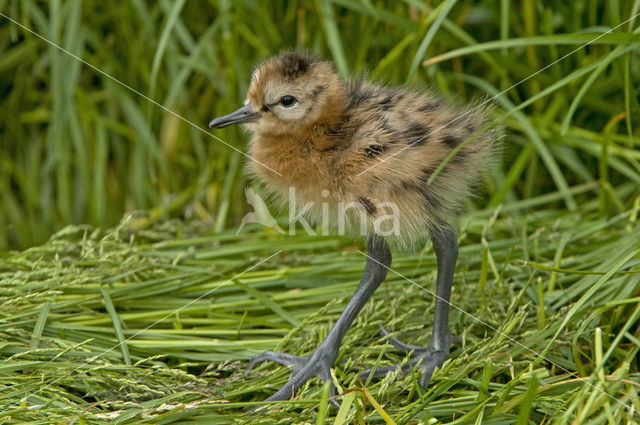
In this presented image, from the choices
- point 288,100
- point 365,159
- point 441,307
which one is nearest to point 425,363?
point 441,307

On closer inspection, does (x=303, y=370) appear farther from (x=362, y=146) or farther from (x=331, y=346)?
(x=362, y=146)

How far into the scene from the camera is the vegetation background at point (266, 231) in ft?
4.84

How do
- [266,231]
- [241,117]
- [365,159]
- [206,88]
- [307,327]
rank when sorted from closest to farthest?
1. [365,159]
2. [241,117]
3. [307,327]
4. [266,231]
5. [206,88]

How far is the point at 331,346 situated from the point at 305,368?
0.23 ft

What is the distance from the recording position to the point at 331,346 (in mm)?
1559

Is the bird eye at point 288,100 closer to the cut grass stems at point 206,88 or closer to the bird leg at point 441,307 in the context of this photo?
the bird leg at point 441,307

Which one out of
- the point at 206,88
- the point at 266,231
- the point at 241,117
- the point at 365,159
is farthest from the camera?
the point at 206,88

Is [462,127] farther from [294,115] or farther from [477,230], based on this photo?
[477,230]

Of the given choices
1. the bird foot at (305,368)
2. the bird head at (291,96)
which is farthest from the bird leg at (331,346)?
the bird head at (291,96)

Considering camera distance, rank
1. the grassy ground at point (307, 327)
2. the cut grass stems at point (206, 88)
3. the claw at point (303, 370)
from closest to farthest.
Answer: the grassy ground at point (307, 327) < the claw at point (303, 370) < the cut grass stems at point (206, 88)

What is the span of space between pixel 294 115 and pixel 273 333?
58cm

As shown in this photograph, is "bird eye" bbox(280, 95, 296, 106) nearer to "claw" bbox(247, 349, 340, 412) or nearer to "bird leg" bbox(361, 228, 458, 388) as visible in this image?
"bird leg" bbox(361, 228, 458, 388)

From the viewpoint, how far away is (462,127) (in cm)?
152

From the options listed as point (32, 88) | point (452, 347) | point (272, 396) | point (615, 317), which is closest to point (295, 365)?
point (272, 396)
